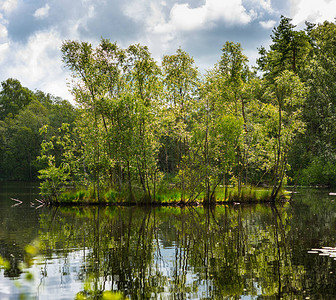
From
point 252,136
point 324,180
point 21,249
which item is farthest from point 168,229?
point 324,180

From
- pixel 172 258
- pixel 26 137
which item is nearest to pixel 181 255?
pixel 172 258

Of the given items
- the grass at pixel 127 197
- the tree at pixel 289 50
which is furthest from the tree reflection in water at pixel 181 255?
the tree at pixel 289 50

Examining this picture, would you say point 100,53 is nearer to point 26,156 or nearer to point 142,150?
point 142,150

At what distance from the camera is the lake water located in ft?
26.7

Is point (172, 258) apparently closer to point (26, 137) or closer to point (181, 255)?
point (181, 255)

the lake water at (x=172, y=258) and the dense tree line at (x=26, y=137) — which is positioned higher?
the dense tree line at (x=26, y=137)

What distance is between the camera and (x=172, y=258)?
37.0 ft

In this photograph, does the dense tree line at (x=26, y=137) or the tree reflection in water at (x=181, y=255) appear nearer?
the tree reflection in water at (x=181, y=255)

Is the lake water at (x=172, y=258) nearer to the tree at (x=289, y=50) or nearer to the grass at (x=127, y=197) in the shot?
the grass at (x=127, y=197)

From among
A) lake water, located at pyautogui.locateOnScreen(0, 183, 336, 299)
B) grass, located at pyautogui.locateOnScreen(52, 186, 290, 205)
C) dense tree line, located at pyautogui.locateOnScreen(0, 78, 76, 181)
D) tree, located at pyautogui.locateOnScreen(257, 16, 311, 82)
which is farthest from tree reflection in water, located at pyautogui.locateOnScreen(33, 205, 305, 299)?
dense tree line, located at pyautogui.locateOnScreen(0, 78, 76, 181)

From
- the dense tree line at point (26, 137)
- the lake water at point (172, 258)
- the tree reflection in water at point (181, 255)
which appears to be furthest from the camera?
the dense tree line at point (26, 137)

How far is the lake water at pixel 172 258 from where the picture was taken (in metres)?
8.15

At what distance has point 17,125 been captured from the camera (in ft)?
283

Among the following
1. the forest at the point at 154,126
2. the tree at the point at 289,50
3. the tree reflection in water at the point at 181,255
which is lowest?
the tree reflection in water at the point at 181,255
